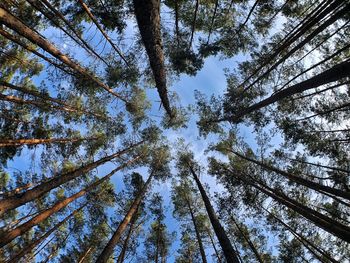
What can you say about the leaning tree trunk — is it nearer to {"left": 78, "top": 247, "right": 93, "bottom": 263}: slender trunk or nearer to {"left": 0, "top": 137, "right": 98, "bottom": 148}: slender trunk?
{"left": 0, "top": 137, "right": 98, "bottom": 148}: slender trunk

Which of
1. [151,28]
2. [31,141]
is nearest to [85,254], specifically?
[31,141]

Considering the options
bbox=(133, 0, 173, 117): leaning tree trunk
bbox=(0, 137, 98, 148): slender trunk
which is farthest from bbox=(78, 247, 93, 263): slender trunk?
bbox=(133, 0, 173, 117): leaning tree trunk

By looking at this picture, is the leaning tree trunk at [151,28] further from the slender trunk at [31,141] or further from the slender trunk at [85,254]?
the slender trunk at [85,254]

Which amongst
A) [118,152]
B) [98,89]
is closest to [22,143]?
[98,89]

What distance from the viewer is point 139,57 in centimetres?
1346

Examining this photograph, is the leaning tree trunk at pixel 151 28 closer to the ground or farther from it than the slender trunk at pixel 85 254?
farther from it

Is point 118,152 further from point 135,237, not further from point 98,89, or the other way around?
point 135,237

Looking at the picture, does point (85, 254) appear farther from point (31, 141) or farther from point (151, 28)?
point (151, 28)

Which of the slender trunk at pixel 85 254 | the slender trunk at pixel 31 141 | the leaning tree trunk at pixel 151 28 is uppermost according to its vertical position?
the leaning tree trunk at pixel 151 28

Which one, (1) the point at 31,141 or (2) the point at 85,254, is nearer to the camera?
(1) the point at 31,141

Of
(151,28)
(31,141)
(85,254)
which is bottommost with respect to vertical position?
(85,254)

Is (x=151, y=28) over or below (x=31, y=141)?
over

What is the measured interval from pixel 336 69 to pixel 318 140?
8.21 meters

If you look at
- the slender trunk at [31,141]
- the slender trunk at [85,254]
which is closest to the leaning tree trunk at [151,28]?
the slender trunk at [31,141]
